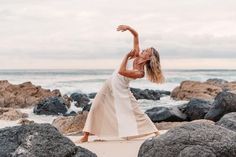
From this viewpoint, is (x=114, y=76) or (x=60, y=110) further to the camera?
(x=60, y=110)

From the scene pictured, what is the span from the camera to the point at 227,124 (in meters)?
8.88

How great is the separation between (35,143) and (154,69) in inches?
142

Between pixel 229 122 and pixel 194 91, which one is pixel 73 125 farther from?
pixel 194 91

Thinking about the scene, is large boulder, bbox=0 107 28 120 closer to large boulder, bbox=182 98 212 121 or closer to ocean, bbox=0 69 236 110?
large boulder, bbox=182 98 212 121

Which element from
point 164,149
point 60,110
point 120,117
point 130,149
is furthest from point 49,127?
point 60,110

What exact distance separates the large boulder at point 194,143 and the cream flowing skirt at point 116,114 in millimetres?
2894

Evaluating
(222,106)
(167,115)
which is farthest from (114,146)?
(167,115)

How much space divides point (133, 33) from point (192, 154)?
12.0 ft

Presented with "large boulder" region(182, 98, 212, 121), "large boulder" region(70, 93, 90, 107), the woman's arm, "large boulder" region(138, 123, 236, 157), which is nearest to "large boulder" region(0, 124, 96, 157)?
"large boulder" region(138, 123, 236, 157)

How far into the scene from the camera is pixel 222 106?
537 inches

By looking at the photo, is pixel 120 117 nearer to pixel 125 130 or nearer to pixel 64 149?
pixel 125 130

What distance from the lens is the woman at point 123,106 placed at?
9766mm

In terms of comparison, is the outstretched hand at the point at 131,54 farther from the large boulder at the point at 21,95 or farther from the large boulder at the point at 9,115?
the large boulder at the point at 21,95

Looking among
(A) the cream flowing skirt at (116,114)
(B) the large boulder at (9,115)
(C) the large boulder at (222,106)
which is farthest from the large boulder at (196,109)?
(A) the cream flowing skirt at (116,114)
